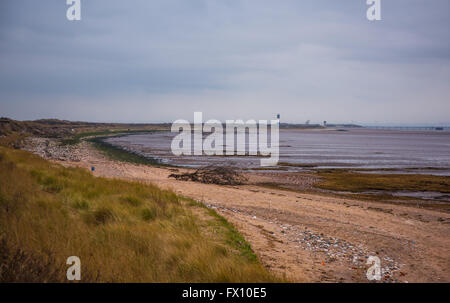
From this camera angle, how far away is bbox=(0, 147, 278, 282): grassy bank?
13.5 ft

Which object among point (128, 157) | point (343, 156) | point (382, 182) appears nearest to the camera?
point (382, 182)

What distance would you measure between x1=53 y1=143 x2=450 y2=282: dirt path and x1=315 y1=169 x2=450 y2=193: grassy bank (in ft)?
18.9

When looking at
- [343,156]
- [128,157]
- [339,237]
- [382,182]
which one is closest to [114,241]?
[339,237]

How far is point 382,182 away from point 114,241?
21.3 metres

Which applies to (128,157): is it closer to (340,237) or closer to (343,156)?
(343,156)

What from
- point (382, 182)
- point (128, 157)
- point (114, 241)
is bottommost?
point (382, 182)

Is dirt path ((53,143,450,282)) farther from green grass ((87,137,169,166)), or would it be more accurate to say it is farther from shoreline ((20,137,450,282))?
green grass ((87,137,169,166))

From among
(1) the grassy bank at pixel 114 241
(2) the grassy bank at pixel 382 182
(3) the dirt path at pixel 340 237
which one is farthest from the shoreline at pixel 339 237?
(2) the grassy bank at pixel 382 182

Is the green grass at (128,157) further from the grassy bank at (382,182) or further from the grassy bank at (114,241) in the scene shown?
the grassy bank at (114,241)

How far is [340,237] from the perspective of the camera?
9258 millimetres

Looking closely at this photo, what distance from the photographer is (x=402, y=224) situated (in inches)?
455

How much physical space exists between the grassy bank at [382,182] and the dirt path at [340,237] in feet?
18.9
